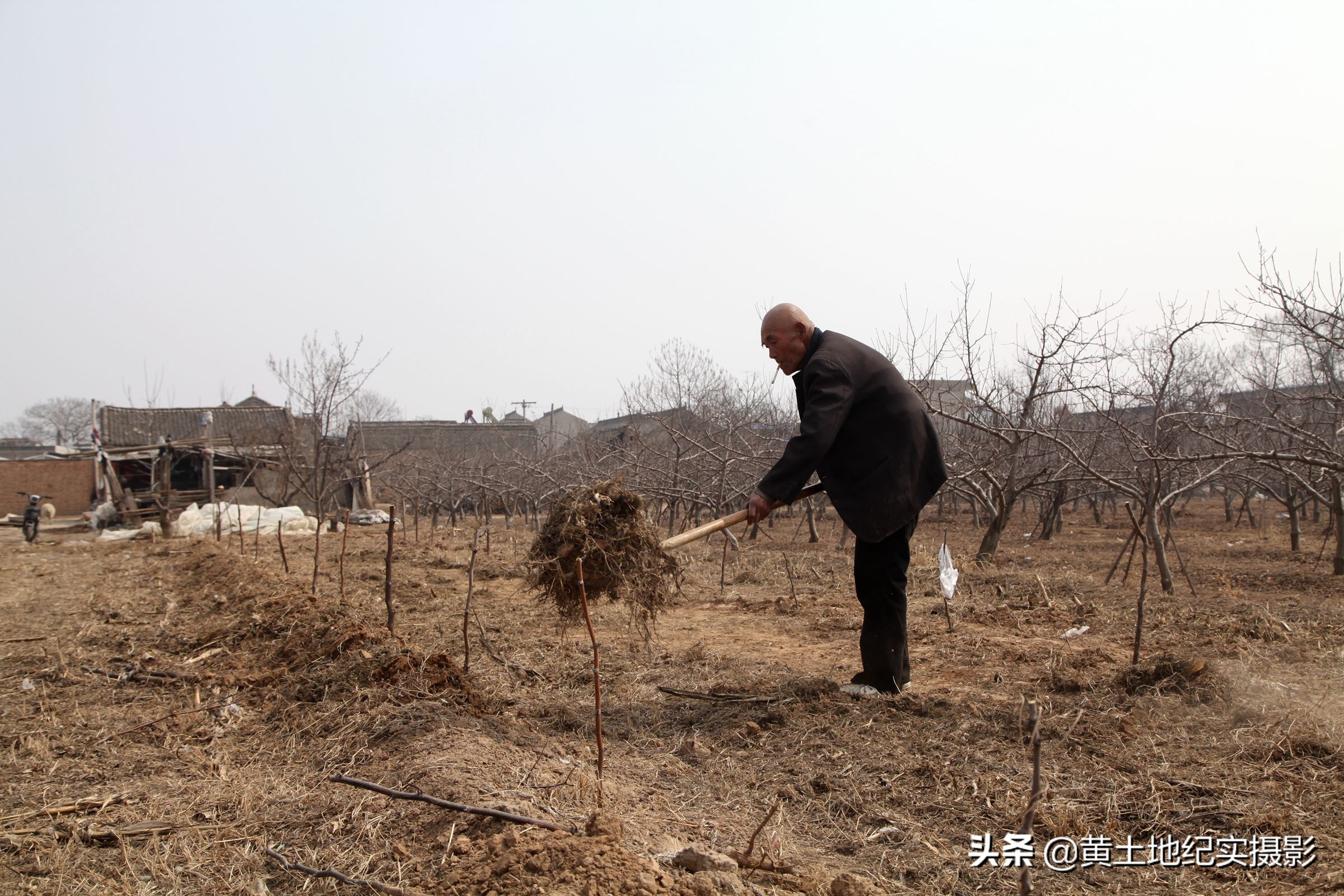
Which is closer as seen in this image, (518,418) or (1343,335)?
(1343,335)

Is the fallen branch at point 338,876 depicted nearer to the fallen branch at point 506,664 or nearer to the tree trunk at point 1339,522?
the fallen branch at point 506,664

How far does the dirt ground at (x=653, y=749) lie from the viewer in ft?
7.69

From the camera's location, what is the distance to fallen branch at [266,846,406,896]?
2.13m

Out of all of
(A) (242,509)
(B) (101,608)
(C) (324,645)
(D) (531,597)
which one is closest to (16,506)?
(A) (242,509)

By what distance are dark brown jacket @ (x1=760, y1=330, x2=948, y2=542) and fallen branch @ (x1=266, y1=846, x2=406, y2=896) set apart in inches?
81.6

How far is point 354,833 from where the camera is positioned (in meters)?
2.55

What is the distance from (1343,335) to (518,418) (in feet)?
162

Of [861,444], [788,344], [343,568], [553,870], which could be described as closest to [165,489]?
[343,568]

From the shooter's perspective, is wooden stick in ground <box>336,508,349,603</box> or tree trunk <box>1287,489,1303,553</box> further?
tree trunk <box>1287,489,1303,553</box>

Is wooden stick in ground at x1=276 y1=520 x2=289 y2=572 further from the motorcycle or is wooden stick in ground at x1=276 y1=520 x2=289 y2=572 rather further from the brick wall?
the brick wall

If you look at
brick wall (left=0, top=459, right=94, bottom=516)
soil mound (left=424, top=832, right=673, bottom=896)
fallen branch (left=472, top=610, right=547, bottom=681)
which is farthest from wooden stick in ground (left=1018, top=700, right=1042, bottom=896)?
brick wall (left=0, top=459, right=94, bottom=516)

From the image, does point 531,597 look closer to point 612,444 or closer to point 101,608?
point 101,608

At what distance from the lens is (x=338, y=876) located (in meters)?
2.21

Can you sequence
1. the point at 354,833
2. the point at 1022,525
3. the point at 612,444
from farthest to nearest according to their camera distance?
the point at 1022,525 → the point at 612,444 → the point at 354,833
